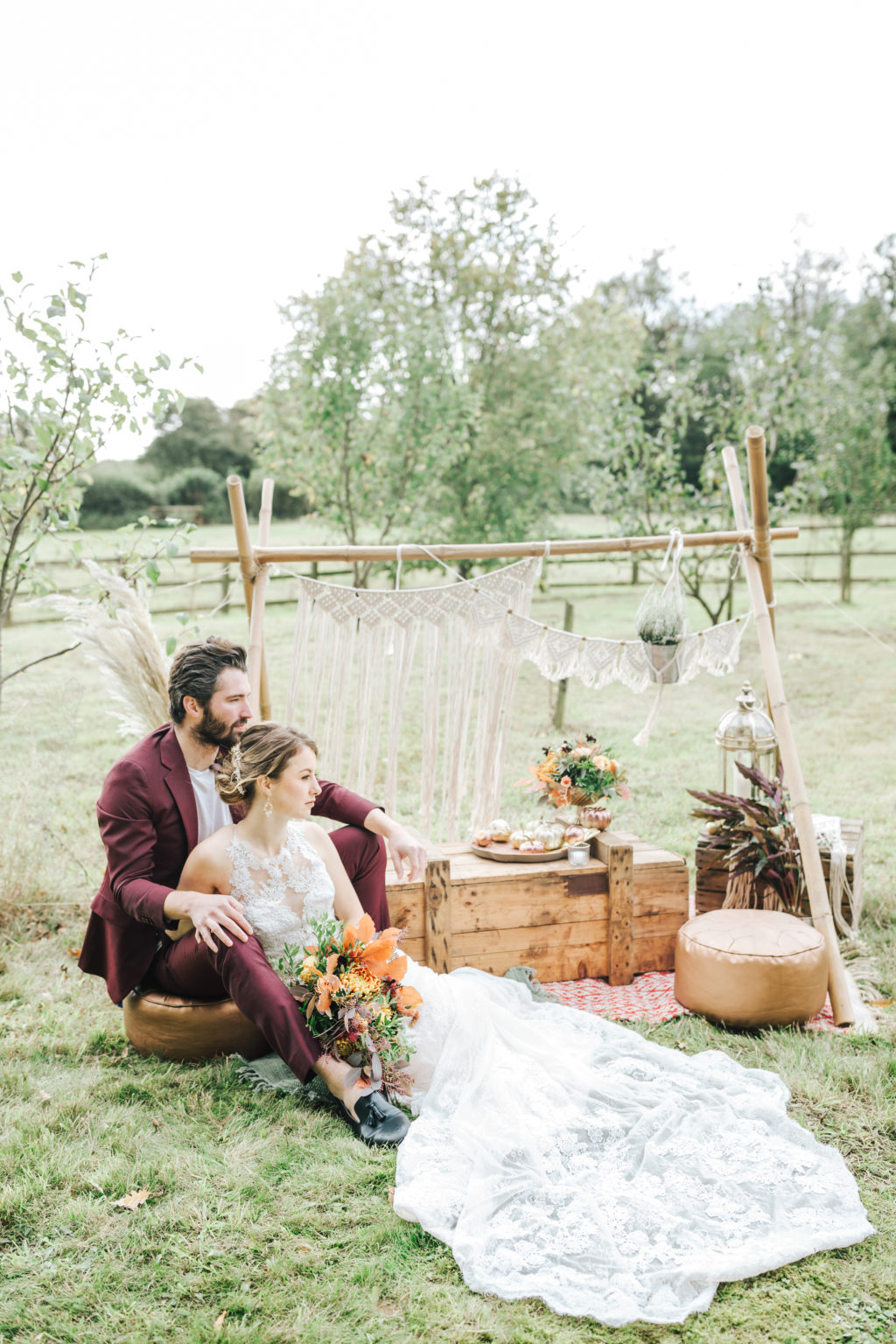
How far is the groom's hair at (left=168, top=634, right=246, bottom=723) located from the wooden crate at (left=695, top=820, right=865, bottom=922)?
2.15 m

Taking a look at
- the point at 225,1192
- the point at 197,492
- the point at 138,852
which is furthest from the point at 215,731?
the point at 197,492

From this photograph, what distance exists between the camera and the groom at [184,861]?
283 centimetres

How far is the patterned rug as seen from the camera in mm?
3516

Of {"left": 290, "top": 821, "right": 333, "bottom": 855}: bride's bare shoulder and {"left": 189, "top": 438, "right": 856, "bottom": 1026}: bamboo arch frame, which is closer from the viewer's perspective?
{"left": 290, "top": 821, "right": 333, "bottom": 855}: bride's bare shoulder

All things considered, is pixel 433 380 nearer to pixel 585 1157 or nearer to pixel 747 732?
pixel 747 732

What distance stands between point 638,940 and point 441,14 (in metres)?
5.89

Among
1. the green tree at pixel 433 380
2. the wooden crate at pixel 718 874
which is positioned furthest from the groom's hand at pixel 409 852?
the green tree at pixel 433 380

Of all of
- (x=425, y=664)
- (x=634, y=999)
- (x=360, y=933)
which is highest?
(x=425, y=664)

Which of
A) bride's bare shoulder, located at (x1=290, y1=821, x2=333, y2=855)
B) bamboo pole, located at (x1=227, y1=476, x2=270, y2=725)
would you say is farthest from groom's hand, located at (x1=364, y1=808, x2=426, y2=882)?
bamboo pole, located at (x1=227, y1=476, x2=270, y2=725)

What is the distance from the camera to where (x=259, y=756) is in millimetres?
3016

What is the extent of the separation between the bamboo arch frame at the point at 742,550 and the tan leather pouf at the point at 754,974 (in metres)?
0.17

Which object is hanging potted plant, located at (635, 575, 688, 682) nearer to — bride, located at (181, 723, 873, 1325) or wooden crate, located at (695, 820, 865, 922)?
wooden crate, located at (695, 820, 865, 922)

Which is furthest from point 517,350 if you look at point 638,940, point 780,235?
point 638,940

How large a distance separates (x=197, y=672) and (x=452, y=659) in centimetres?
113
